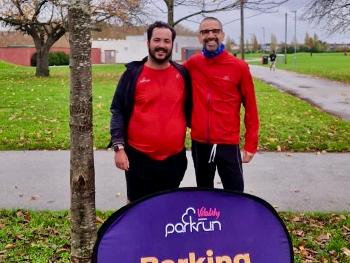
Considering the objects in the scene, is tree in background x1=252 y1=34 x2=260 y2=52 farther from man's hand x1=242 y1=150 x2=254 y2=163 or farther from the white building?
man's hand x1=242 y1=150 x2=254 y2=163

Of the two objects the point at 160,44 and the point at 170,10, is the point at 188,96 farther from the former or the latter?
the point at 170,10

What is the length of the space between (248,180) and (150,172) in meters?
3.51

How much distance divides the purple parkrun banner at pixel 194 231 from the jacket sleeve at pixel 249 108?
122 centimetres

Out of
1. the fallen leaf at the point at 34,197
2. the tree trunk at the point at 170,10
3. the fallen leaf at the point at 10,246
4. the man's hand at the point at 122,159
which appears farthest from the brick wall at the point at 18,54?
the man's hand at the point at 122,159

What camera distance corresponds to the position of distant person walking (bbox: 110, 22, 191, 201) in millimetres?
3469

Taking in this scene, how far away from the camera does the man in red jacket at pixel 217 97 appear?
3.75m

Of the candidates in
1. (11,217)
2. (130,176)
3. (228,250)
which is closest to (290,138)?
(11,217)

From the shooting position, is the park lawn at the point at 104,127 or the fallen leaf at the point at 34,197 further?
the park lawn at the point at 104,127

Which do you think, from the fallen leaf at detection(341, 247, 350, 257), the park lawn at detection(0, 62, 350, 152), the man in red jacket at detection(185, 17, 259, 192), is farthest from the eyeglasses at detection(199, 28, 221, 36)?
the park lawn at detection(0, 62, 350, 152)

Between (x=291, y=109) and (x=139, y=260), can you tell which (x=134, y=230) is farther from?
(x=291, y=109)

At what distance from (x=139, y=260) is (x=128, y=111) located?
3.93 ft

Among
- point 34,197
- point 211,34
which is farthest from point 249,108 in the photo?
point 34,197

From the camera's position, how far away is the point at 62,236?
4.84 meters

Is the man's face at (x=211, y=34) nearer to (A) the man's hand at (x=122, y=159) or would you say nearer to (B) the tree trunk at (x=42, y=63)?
(A) the man's hand at (x=122, y=159)
